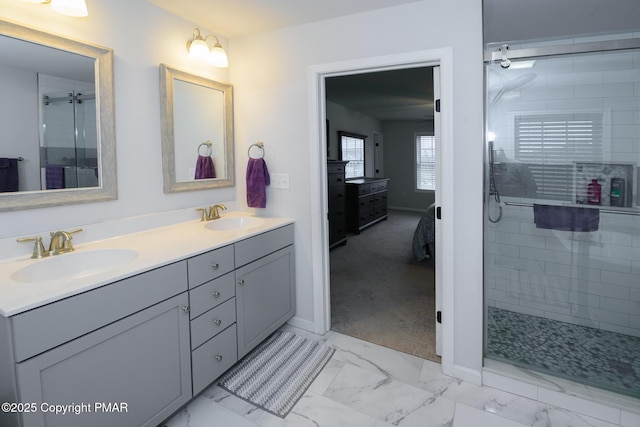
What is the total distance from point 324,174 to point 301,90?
0.63 meters

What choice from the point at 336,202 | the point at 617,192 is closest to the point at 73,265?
the point at 617,192

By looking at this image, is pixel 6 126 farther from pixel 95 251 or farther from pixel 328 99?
pixel 328 99

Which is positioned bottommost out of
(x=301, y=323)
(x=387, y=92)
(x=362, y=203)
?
(x=301, y=323)

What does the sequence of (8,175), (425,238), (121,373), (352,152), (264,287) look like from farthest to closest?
(352,152)
(425,238)
(264,287)
(8,175)
(121,373)

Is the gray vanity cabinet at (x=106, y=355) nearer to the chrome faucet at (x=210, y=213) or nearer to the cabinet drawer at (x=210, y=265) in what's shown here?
the cabinet drawer at (x=210, y=265)

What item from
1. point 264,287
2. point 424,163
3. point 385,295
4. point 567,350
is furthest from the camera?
point 424,163

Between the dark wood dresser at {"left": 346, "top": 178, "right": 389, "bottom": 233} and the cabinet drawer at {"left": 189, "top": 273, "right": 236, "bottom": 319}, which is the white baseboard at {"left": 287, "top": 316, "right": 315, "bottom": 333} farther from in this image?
the dark wood dresser at {"left": 346, "top": 178, "right": 389, "bottom": 233}

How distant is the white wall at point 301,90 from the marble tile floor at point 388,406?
8.2 inches

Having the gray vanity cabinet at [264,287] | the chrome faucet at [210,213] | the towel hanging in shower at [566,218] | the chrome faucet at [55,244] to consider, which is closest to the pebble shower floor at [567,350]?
the towel hanging in shower at [566,218]

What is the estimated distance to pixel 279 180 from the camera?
2.67 meters

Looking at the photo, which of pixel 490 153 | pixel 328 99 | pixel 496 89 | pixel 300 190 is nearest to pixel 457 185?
pixel 490 153

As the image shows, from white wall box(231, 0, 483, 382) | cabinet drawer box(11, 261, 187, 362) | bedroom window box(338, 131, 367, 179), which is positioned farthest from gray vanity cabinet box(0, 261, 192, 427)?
bedroom window box(338, 131, 367, 179)

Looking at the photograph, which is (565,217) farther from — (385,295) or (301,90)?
(301,90)

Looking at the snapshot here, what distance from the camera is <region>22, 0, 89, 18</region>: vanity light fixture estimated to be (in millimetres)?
1585
